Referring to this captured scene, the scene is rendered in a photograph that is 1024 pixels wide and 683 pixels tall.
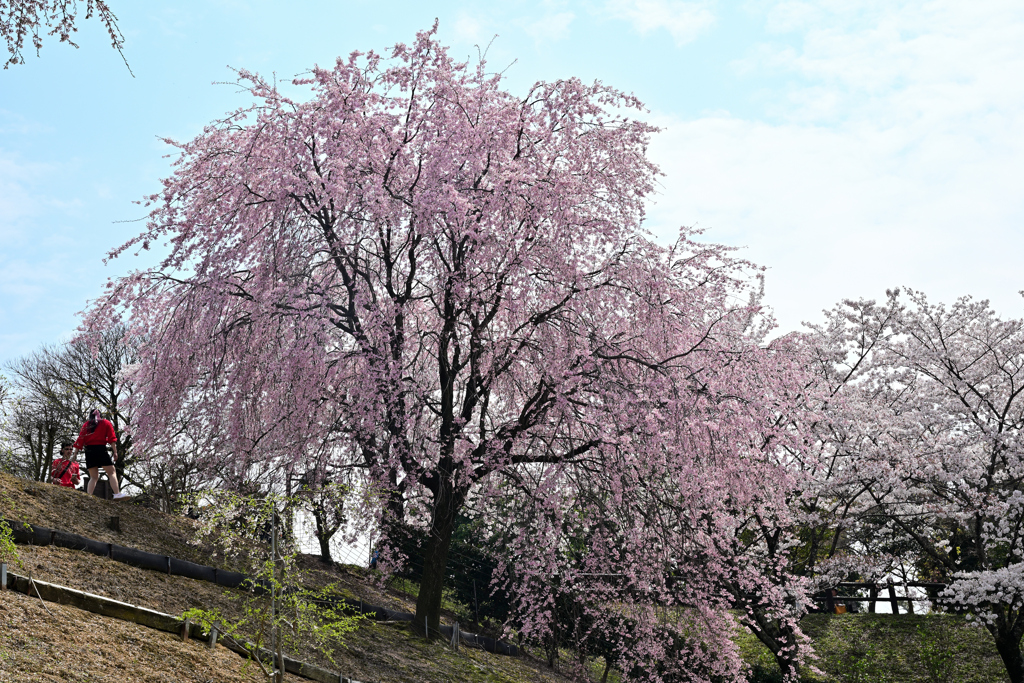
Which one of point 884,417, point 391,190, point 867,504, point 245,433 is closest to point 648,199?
point 391,190

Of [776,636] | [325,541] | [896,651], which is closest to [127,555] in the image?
[325,541]

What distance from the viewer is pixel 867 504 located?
17.3m

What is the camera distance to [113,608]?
274 inches

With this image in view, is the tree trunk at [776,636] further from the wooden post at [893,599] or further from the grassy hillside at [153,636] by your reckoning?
the wooden post at [893,599]

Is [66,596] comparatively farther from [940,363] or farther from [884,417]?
[940,363]

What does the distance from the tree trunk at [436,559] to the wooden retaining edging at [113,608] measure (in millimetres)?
3483

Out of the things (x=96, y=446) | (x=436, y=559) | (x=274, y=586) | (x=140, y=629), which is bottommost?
(x=140, y=629)

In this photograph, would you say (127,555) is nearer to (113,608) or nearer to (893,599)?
(113,608)

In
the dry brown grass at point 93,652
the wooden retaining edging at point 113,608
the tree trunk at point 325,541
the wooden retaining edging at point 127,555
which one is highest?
the tree trunk at point 325,541

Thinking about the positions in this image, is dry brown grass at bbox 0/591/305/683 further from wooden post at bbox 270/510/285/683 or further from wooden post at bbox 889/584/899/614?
wooden post at bbox 889/584/899/614

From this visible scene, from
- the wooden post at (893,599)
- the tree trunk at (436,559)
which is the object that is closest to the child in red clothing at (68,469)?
the tree trunk at (436,559)

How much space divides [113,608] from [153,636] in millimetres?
464

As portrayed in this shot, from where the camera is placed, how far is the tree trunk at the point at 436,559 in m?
10.7

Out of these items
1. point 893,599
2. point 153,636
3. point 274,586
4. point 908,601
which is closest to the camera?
point 274,586
